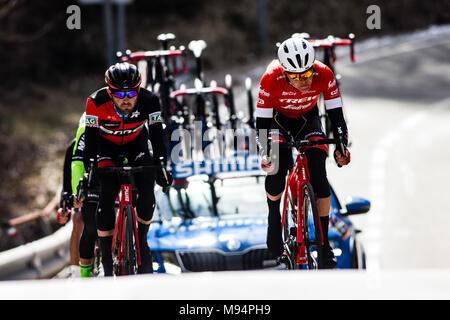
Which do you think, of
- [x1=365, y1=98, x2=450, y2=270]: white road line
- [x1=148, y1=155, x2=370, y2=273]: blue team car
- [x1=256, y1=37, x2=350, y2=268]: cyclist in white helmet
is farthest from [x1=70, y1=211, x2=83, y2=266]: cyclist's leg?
[x1=365, y1=98, x2=450, y2=270]: white road line

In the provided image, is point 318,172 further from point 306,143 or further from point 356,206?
point 356,206

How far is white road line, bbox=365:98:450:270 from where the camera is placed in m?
12.9

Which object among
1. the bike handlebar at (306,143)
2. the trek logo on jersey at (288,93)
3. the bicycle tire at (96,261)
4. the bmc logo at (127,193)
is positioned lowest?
the bicycle tire at (96,261)

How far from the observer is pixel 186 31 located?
33656 mm

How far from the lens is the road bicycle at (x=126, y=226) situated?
20.6ft

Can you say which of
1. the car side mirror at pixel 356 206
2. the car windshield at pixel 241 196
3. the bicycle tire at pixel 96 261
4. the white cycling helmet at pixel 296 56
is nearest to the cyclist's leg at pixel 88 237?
the bicycle tire at pixel 96 261

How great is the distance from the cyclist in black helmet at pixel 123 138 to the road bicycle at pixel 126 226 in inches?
2.7

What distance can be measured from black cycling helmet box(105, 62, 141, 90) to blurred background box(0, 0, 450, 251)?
1108 centimetres

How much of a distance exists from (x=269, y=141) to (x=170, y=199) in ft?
5.72

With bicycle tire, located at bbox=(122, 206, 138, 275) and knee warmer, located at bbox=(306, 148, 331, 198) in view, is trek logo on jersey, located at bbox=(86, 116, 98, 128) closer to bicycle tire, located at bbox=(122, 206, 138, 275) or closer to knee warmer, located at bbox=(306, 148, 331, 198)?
bicycle tire, located at bbox=(122, 206, 138, 275)

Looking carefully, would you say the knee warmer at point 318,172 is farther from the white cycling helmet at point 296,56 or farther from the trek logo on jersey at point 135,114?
the trek logo on jersey at point 135,114

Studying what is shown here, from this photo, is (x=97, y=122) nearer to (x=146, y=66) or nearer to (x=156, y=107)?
(x=156, y=107)

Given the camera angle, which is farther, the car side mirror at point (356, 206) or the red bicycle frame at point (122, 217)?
the car side mirror at point (356, 206)
